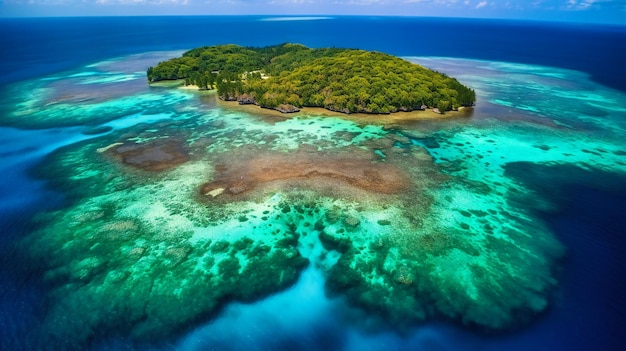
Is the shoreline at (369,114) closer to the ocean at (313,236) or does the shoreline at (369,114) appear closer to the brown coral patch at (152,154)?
the ocean at (313,236)

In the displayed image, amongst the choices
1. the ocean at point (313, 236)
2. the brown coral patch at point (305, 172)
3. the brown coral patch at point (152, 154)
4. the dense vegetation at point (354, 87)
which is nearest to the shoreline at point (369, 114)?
the dense vegetation at point (354, 87)

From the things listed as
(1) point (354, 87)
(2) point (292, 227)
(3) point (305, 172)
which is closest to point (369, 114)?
(1) point (354, 87)

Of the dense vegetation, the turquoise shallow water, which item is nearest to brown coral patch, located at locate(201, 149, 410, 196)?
the turquoise shallow water

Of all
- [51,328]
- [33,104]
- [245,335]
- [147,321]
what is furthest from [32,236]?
[33,104]

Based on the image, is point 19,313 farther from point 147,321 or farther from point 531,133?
point 531,133

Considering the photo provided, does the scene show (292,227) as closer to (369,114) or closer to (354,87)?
(369,114)

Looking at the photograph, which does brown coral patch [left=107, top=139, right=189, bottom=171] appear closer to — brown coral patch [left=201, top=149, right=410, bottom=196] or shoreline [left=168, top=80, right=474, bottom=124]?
brown coral patch [left=201, top=149, right=410, bottom=196]
